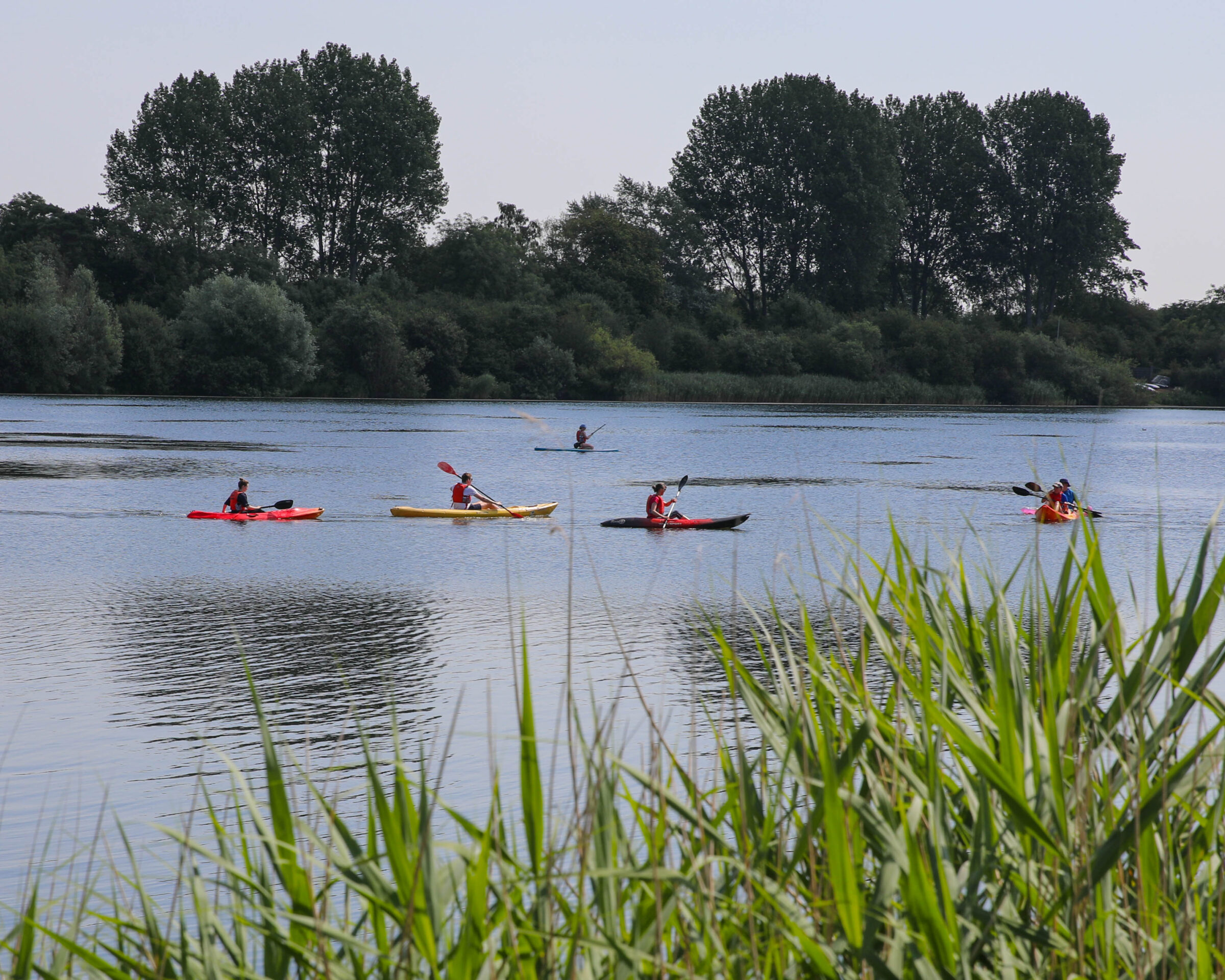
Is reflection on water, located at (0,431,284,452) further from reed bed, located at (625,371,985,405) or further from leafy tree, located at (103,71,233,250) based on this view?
leafy tree, located at (103,71,233,250)

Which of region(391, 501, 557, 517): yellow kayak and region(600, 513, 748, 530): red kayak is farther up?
region(391, 501, 557, 517): yellow kayak

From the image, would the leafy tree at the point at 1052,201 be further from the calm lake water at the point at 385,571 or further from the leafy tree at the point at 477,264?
the calm lake water at the point at 385,571

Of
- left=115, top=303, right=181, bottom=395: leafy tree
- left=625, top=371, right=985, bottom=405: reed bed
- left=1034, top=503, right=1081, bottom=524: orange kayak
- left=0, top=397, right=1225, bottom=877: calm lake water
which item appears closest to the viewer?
left=0, top=397, right=1225, bottom=877: calm lake water

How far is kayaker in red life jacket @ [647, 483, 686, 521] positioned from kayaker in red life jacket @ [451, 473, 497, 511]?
2.51 m

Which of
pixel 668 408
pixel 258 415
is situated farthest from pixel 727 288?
pixel 258 415

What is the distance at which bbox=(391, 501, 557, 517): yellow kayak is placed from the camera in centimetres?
1922

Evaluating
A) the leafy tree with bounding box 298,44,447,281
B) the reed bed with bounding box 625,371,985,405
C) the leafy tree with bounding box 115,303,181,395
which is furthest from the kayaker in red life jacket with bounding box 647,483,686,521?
the leafy tree with bounding box 298,44,447,281

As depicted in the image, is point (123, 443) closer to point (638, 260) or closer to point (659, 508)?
point (659, 508)

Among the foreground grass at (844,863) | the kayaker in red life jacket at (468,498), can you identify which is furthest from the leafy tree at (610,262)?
the foreground grass at (844,863)

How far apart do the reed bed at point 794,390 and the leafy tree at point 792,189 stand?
331 inches

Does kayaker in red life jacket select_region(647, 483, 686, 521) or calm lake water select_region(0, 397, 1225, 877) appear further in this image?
kayaker in red life jacket select_region(647, 483, 686, 521)

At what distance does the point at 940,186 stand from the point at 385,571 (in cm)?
7627

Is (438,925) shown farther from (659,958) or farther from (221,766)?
(221,766)

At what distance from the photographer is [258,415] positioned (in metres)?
51.8
